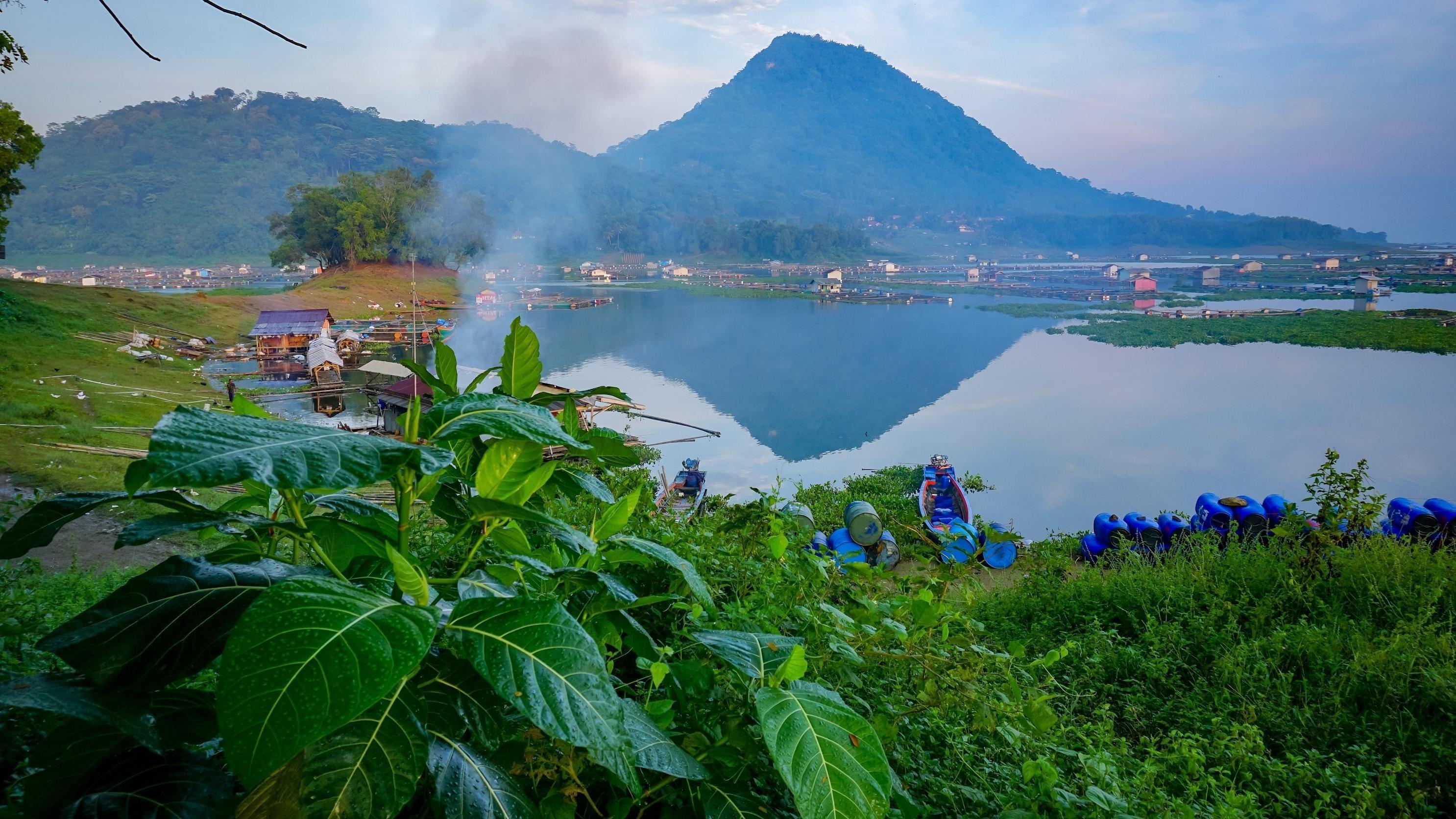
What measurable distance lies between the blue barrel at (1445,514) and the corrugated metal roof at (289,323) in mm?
18206

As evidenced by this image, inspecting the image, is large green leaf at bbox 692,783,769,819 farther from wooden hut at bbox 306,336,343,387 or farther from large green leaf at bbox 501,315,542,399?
wooden hut at bbox 306,336,343,387

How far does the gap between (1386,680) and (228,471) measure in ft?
9.68

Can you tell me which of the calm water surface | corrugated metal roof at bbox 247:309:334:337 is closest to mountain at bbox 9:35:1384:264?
corrugated metal roof at bbox 247:309:334:337

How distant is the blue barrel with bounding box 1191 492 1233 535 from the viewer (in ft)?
16.9

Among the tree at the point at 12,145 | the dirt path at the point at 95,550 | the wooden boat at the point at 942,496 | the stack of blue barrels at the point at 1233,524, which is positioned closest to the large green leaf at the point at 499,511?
the dirt path at the point at 95,550

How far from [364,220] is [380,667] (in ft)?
79.4

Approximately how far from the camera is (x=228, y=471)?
0.44m

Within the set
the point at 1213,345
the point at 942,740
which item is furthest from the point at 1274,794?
the point at 1213,345

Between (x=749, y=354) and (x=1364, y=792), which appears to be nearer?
(x=1364, y=792)

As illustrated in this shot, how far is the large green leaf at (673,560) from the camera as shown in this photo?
803mm

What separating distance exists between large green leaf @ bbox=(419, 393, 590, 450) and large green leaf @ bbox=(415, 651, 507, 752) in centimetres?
19

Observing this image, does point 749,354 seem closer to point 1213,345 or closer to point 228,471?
point 1213,345

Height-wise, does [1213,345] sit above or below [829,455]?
above

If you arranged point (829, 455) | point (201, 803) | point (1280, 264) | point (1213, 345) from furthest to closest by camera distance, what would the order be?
point (1280, 264)
point (1213, 345)
point (829, 455)
point (201, 803)
